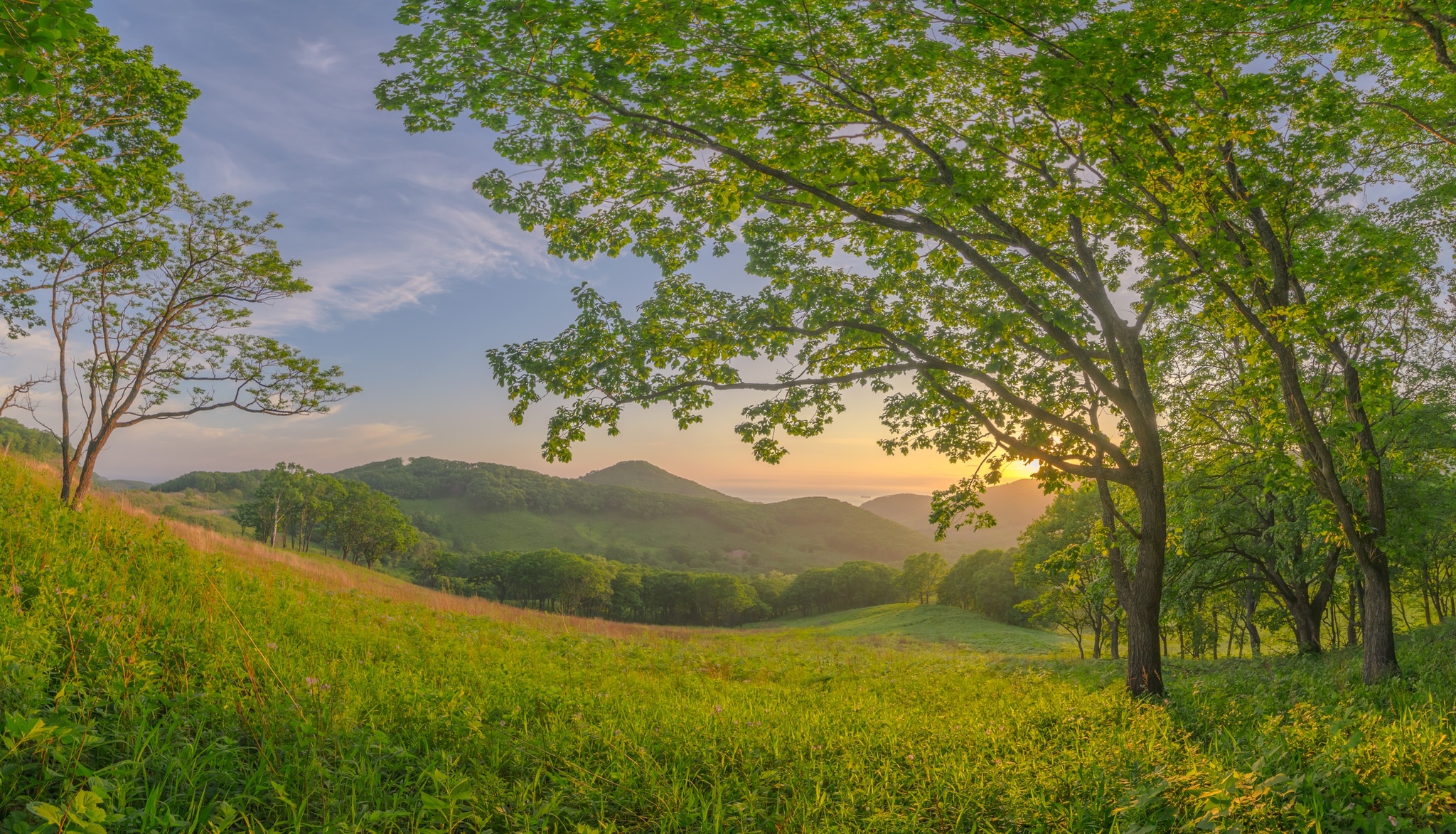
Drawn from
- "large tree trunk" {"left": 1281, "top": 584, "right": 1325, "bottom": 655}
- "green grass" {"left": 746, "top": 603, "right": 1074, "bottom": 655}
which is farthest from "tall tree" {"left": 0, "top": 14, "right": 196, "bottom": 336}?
"green grass" {"left": 746, "top": 603, "right": 1074, "bottom": 655}

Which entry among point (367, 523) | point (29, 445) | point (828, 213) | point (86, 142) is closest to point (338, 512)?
point (367, 523)

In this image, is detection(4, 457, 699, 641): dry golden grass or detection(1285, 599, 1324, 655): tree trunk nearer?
detection(4, 457, 699, 641): dry golden grass

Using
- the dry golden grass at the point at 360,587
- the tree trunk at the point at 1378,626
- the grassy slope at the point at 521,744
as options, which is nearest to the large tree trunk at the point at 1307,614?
the tree trunk at the point at 1378,626

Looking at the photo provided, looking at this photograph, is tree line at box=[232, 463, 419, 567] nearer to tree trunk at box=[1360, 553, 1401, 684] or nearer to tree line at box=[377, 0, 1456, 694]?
tree line at box=[377, 0, 1456, 694]

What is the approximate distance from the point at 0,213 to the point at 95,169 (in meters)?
1.57

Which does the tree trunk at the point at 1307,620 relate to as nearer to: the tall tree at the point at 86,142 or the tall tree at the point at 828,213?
the tall tree at the point at 828,213

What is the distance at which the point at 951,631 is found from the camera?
5062 centimetres

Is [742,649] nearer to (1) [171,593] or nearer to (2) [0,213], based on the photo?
(1) [171,593]

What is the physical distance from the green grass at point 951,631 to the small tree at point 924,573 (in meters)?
14.3

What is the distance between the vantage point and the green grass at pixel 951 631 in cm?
4284

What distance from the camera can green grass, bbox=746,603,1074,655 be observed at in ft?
141

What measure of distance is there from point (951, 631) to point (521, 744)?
2056 inches

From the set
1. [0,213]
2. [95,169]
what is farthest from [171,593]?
[95,169]

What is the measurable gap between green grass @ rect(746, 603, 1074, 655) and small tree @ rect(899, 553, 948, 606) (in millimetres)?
14270
